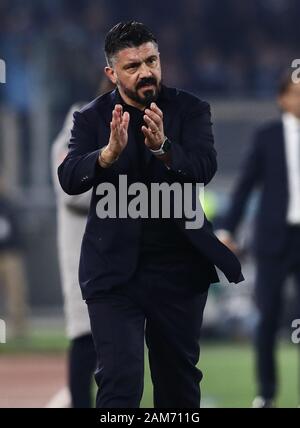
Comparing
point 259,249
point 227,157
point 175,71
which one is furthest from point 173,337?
point 175,71

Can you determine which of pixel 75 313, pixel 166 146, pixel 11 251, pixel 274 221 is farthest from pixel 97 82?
pixel 166 146

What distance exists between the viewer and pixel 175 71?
1903 centimetres

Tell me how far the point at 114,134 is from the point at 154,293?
73 cm

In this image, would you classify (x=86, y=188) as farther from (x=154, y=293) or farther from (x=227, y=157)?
(x=227, y=157)

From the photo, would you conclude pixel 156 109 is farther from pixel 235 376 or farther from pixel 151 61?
pixel 235 376

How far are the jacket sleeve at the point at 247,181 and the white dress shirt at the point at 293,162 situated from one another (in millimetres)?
176

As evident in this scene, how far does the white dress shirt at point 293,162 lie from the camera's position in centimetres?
891

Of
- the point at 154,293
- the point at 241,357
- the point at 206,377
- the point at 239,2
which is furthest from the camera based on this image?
the point at 239,2

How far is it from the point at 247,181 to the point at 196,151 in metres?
3.52

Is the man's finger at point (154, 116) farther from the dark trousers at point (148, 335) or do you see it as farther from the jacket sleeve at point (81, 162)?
the dark trousers at point (148, 335)

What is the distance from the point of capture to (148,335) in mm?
5883

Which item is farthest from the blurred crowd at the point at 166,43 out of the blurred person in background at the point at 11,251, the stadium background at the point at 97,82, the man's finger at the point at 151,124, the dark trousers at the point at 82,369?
the man's finger at the point at 151,124

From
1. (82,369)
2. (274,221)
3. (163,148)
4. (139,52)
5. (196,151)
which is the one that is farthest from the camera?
(274,221)

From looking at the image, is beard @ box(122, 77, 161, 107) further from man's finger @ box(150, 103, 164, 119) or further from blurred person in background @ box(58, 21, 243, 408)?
man's finger @ box(150, 103, 164, 119)
